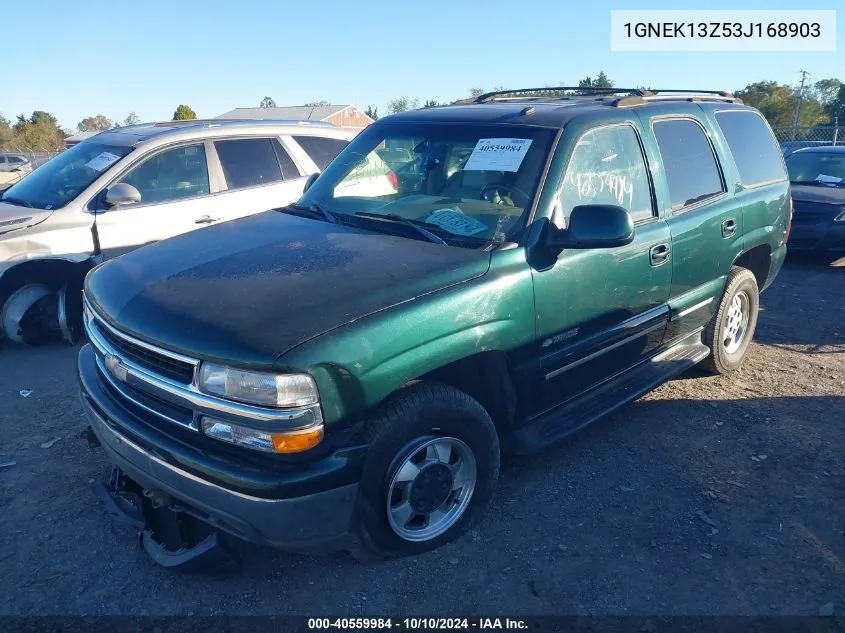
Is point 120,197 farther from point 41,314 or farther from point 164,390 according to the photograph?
point 164,390

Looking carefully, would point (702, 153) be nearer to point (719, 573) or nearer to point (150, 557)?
point (719, 573)

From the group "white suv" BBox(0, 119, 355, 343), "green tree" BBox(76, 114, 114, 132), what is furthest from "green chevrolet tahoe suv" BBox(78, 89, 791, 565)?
"green tree" BBox(76, 114, 114, 132)

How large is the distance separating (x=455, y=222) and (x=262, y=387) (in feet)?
4.68

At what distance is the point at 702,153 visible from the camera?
4375mm

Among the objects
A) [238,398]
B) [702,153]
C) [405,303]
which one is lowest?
[238,398]

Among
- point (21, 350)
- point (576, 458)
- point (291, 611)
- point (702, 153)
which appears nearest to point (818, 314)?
→ point (702, 153)

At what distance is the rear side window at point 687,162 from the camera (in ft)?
13.2

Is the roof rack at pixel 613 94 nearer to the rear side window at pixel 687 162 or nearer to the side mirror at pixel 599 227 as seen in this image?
the rear side window at pixel 687 162

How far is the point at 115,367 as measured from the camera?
9.23 feet

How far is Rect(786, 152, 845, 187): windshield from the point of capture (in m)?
9.41

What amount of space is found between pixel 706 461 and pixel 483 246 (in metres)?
1.98

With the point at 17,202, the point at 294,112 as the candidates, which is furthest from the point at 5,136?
the point at 17,202

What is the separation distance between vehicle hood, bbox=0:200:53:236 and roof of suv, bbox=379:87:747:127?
315cm

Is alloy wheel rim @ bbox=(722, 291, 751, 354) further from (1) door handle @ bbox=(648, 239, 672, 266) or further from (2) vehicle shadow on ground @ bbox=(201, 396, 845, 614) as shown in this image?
(1) door handle @ bbox=(648, 239, 672, 266)
